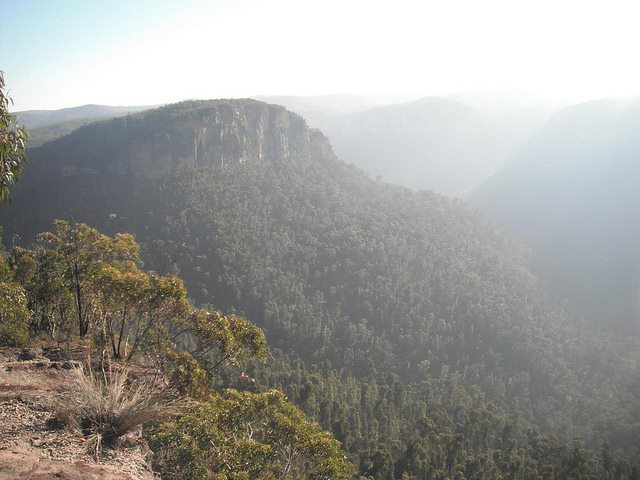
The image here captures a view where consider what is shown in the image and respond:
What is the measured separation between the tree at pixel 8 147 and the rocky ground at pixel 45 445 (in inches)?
149

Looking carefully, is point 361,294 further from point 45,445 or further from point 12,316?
point 45,445

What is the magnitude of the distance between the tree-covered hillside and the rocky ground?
3681 cm

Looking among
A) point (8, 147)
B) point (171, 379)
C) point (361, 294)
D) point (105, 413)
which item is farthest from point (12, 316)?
point (361, 294)

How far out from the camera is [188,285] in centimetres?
7519

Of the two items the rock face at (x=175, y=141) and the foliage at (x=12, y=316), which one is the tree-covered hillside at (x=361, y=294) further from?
the foliage at (x=12, y=316)

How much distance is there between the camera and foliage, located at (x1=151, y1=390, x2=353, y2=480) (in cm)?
678

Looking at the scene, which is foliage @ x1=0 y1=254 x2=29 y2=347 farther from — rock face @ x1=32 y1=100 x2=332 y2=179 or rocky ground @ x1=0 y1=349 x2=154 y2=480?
rock face @ x1=32 y1=100 x2=332 y2=179

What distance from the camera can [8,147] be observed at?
6359mm

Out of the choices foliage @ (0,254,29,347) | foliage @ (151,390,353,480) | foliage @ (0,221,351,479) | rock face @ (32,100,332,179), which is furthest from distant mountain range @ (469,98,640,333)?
foliage @ (0,254,29,347)

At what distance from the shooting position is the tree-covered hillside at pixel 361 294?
5088 cm

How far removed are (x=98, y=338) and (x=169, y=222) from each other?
72951mm

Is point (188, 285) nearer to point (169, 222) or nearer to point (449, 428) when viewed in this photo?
point (169, 222)

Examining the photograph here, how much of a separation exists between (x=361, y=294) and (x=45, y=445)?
254 feet

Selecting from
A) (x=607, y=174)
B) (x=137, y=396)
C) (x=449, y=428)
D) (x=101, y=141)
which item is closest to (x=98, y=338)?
(x=137, y=396)
